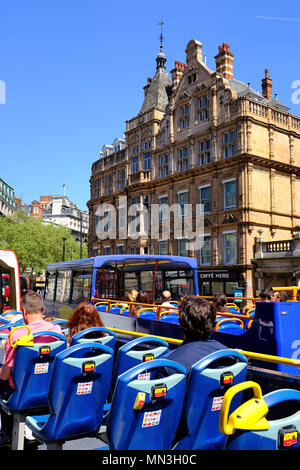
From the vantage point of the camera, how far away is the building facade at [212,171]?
29547 millimetres

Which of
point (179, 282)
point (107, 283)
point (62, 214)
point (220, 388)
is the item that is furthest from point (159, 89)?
point (62, 214)

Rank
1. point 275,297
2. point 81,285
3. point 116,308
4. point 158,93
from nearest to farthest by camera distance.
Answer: point 275,297 < point 116,308 < point 81,285 < point 158,93

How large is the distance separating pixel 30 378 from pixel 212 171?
29.1 m

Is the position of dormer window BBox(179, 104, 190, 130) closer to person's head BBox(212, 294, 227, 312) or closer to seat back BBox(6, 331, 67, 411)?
person's head BBox(212, 294, 227, 312)

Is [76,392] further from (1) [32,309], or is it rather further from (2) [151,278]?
(2) [151,278]

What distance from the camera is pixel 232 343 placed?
256 inches

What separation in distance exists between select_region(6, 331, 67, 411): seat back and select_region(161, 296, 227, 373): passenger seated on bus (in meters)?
1.31

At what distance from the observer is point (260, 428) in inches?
85.2

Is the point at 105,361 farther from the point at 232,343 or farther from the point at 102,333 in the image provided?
the point at 232,343

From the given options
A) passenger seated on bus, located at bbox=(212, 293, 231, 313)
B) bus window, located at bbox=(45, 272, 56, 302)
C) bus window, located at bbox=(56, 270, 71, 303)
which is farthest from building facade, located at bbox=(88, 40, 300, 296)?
passenger seated on bus, located at bbox=(212, 293, 231, 313)

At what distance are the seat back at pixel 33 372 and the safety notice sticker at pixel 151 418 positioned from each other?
1617 mm

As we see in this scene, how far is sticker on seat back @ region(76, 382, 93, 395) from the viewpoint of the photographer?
3.51 metres
